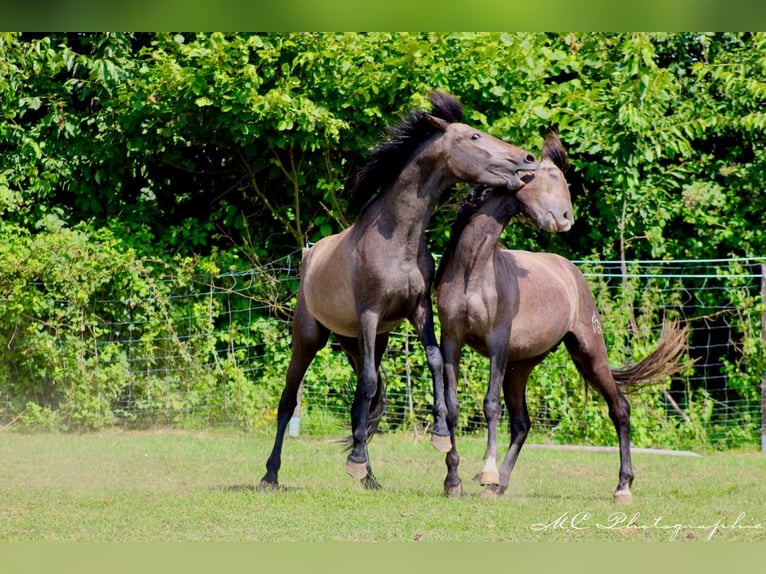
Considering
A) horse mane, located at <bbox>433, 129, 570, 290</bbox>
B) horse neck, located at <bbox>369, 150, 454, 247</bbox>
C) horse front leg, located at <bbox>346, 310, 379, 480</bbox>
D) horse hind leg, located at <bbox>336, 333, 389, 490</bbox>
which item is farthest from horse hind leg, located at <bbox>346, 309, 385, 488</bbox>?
horse mane, located at <bbox>433, 129, 570, 290</bbox>

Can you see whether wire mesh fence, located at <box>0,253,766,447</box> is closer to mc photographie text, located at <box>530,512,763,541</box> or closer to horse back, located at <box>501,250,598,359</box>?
horse back, located at <box>501,250,598,359</box>

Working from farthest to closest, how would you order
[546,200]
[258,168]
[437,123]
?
[258,168]
[546,200]
[437,123]

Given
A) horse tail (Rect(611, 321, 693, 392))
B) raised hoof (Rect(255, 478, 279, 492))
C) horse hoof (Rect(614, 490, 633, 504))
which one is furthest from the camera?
horse tail (Rect(611, 321, 693, 392))

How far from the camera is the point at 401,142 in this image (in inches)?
277

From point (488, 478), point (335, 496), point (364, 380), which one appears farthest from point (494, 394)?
point (335, 496)

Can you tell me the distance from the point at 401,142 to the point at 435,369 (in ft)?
→ 5.29

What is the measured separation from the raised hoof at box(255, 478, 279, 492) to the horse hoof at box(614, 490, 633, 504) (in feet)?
8.19

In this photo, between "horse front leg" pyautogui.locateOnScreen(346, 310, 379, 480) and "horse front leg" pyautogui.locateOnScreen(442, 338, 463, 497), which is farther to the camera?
"horse front leg" pyautogui.locateOnScreen(442, 338, 463, 497)

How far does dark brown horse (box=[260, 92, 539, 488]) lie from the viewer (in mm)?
6770

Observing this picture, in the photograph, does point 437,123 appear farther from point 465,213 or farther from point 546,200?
point 546,200

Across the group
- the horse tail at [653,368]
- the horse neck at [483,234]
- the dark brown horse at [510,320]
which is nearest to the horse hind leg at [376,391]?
the dark brown horse at [510,320]

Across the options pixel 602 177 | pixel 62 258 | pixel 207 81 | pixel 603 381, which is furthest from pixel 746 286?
pixel 62 258

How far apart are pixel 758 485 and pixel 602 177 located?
5.13 metres

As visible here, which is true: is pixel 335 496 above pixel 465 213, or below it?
below
